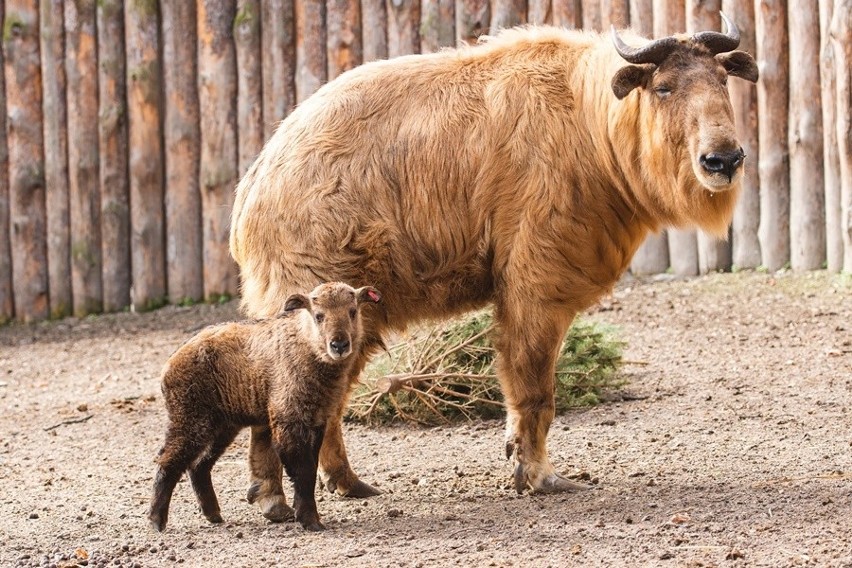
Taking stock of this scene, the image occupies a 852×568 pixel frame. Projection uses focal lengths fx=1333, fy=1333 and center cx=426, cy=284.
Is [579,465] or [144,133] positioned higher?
[144,133]

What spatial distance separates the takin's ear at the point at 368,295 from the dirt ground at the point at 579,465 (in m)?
0.93

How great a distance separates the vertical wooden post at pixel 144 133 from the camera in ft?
36.2

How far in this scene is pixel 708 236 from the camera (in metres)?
9.99

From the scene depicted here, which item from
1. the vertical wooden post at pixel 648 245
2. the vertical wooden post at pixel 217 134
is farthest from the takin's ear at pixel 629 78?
the vertical wooden post at pixel 217 134

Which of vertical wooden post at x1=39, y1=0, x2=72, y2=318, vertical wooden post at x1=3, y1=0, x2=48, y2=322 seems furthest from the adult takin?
vertical wooden post at x1=3, y1=0, x2=48, y2=322

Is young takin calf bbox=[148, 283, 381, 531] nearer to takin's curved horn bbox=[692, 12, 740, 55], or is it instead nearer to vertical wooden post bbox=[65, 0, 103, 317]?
takin's curved horn bbox=[692, 12, 740, 55]

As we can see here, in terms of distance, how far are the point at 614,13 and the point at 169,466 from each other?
6.11 metres

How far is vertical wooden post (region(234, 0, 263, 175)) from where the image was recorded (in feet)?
35.8

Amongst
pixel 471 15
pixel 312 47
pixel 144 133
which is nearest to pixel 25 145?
pixel 144 133

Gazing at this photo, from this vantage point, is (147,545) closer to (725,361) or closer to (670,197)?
(670,197)

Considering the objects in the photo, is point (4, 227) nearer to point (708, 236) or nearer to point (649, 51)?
point (708, 236)

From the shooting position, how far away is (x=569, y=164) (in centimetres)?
601

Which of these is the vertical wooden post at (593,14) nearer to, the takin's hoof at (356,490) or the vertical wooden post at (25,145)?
the vertical wooden post at (25,145)

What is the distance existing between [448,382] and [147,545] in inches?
106
